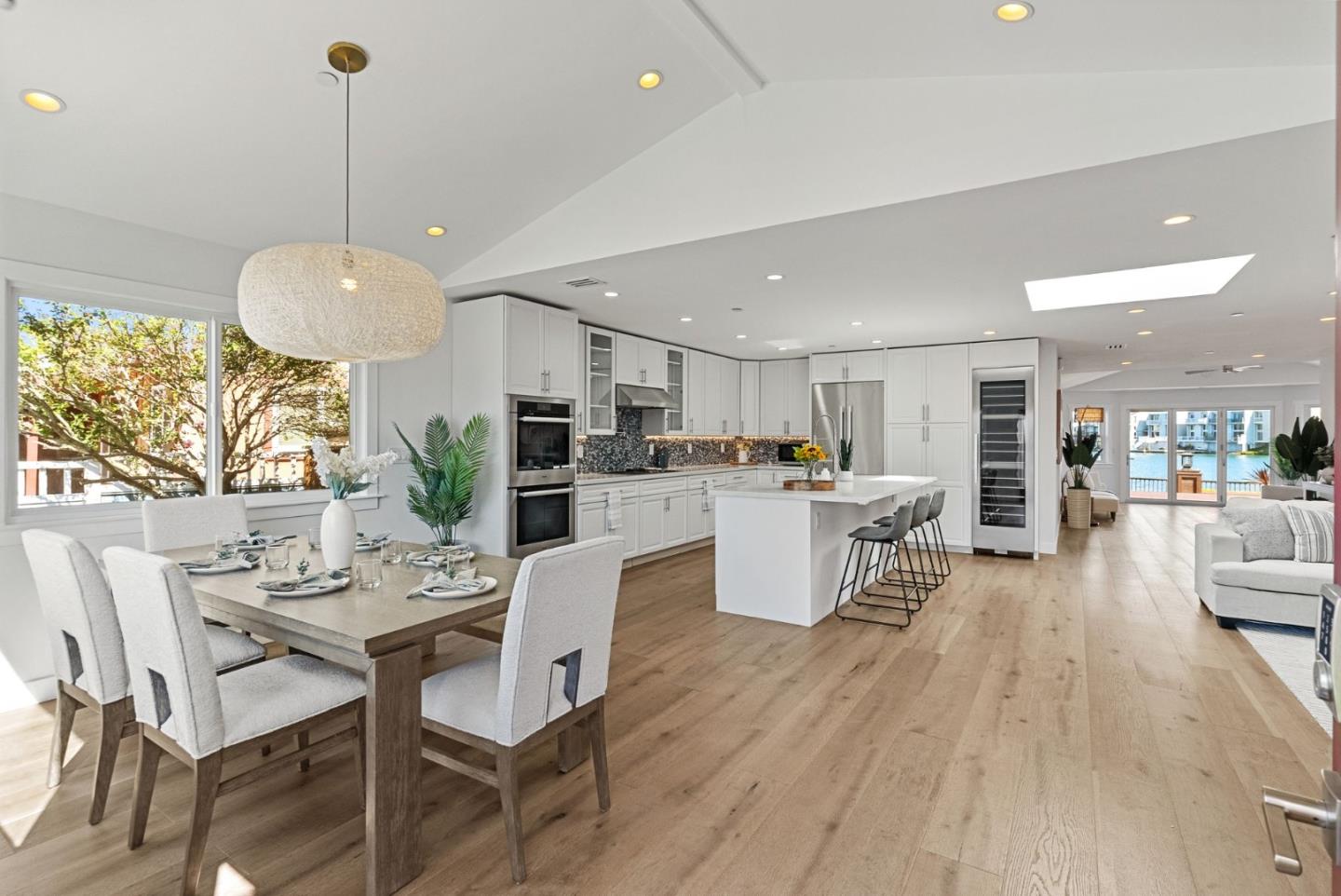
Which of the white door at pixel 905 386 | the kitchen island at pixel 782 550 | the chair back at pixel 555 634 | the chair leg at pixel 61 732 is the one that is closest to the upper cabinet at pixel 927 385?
the white door at pixel 905 386

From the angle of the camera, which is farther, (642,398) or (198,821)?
(642,398)

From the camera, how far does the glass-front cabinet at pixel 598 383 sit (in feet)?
19.7

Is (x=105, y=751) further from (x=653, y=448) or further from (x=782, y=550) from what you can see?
(x=653, y=448)

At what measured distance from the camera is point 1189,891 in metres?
1.85

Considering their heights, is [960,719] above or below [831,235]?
below

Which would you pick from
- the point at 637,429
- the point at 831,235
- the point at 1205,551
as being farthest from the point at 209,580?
the point at 1205,551

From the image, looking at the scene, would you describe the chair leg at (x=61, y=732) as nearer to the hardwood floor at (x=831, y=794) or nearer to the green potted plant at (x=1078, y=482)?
the hardwood floor at (x=831, y=794)

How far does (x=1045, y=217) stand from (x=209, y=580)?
12.6 ft

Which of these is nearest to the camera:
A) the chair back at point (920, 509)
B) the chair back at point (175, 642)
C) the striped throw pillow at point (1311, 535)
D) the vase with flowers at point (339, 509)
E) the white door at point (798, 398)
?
the chair back at point (175, 642)

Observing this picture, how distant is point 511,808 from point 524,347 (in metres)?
3.52

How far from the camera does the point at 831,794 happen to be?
92.2 inches

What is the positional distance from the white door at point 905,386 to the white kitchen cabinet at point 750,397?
178 cm

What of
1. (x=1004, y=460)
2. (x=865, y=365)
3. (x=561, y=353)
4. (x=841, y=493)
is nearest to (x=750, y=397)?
(x=865, y=365)

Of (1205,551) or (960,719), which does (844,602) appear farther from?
(1205,551)
